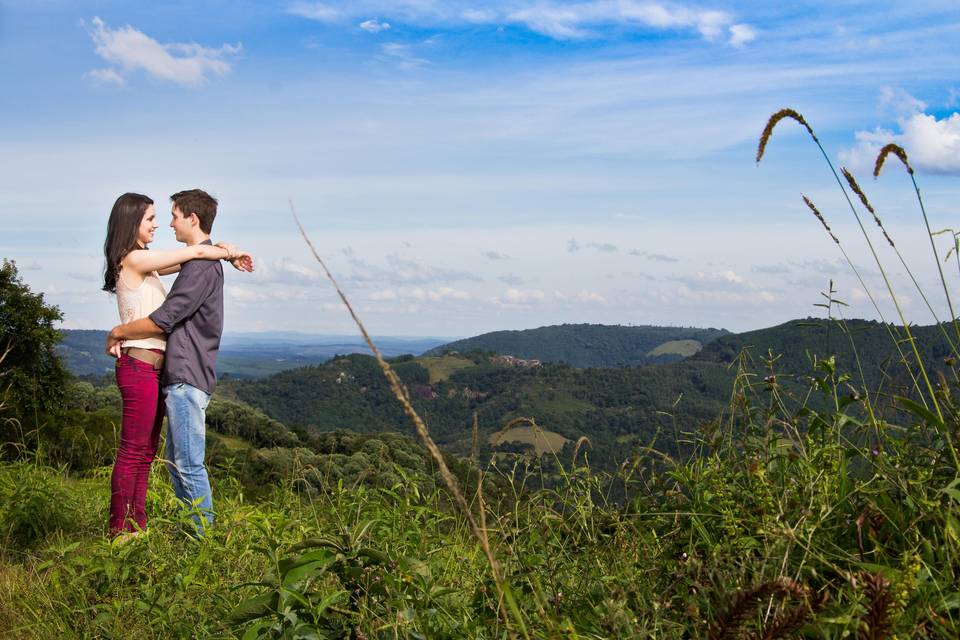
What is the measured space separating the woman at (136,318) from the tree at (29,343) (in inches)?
417

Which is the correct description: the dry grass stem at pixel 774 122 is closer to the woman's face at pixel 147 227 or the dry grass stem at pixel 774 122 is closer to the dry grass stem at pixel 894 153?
the dry grass stem at pixel 894 153

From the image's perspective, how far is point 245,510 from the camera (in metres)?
4.85

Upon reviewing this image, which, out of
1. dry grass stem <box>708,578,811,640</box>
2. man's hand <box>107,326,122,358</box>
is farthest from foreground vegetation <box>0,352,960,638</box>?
man's hand <box>107,326,122,358</box>

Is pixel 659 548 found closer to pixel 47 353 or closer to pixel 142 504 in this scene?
pixel 142 504

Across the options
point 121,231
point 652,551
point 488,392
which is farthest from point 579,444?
point 488,392

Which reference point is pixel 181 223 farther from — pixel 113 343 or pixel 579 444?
pixel 579 444

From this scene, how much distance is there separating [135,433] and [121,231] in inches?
50.1

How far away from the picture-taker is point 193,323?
16.0 feet

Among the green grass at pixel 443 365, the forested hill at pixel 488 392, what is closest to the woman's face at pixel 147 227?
the forested hill at pixel 488 392

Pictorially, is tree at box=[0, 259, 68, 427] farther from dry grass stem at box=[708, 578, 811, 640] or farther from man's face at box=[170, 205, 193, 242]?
dry grass stem at box=[708, 578, 811, 640]

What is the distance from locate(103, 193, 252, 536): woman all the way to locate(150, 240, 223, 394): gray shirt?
0.33ft

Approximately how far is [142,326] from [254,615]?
2.96 meters

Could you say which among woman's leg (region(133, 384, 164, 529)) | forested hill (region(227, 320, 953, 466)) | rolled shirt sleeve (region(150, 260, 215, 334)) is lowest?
forested hill (region(227, 320, 953, 466))

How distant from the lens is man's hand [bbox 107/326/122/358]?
4.73 meters
